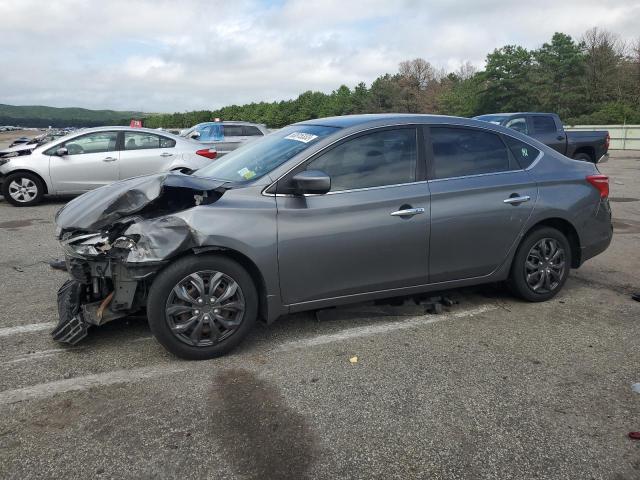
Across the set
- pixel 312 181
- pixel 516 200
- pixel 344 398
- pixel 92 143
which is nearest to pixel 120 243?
pixel 312 181

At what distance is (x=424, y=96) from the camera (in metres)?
56.8

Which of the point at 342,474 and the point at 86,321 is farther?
the point at 86,321

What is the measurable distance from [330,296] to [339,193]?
755 mm

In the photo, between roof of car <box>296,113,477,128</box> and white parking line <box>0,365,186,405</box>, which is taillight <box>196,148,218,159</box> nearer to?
roof of car <box>296,113,477,128</box>

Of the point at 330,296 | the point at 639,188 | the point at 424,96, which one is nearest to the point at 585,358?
the point at 330,296

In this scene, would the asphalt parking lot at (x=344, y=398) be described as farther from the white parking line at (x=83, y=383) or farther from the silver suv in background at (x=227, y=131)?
the silver suv in background at (x=227, y=131)

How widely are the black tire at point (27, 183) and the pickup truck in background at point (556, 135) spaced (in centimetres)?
1060

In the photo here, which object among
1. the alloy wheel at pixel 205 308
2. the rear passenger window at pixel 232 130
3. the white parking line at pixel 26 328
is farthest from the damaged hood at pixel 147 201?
the rear passenger window at pixel 232 130

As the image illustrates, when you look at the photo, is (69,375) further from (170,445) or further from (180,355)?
(170,445)

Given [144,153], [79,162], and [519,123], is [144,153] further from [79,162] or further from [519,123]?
[519,123]

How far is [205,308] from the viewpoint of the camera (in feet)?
11.9

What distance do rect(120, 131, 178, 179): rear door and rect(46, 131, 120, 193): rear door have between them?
0.20m

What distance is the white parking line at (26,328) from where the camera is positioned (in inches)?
165

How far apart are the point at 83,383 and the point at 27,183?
8464 millimetres
